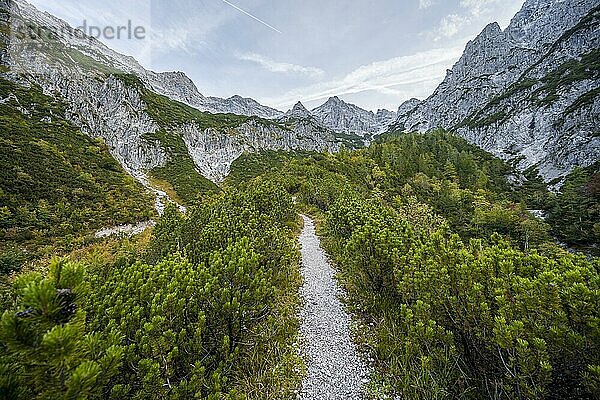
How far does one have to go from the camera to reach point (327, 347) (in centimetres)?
668

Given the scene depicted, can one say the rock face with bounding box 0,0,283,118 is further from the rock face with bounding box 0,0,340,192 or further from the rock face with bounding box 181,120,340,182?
the rock face with bounding box 181,120,340,182

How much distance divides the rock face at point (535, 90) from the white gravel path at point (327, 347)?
88.0m

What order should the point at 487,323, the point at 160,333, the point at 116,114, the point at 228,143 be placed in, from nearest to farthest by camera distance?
the point at 160,333 < the point at 487,323 < the point at 116,114 < the point at 228,143

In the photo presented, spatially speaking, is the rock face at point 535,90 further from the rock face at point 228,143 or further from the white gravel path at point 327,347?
the white gravel path at point 327,347

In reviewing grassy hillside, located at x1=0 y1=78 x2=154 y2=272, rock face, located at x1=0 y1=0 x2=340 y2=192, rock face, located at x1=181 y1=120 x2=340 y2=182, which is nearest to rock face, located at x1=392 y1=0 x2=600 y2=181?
rock face, located at x1=181 y1=120 x2=340 y2=182

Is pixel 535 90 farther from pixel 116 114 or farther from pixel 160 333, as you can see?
pixel 160 333

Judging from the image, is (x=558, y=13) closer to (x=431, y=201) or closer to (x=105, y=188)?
(x=431, y=201)

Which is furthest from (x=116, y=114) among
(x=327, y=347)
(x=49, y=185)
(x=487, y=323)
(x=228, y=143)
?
(x=487, y=323)

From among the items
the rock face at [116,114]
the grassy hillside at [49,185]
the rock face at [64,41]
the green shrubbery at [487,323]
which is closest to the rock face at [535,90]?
the green shrubbery at [487,323]

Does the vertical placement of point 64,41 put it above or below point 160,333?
above

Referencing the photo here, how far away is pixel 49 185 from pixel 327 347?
37294mm

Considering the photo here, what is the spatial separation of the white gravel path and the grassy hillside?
65.1 ft

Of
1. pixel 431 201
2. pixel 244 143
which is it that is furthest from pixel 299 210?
pixel 244 143

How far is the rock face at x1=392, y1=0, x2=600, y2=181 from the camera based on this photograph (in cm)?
7869
